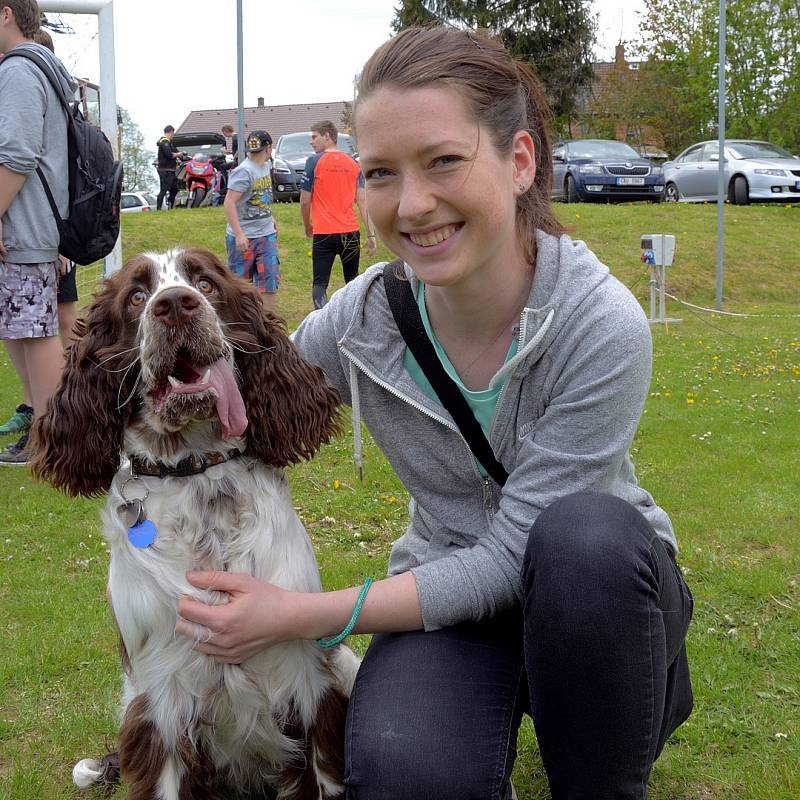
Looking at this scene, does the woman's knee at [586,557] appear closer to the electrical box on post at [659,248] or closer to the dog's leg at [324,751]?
the dog's leg at [324,751]

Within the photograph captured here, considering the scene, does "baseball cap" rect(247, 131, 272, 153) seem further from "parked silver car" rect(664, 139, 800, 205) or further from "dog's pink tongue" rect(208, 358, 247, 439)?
"parked silver car" rect(664, 139, 800, 205)

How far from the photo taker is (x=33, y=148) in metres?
4.66

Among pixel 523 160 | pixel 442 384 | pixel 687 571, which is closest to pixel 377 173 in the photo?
pixel 523 160

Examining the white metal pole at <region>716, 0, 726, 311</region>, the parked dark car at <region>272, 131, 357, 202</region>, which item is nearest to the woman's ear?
the white metal pole at <region>716, 0, 726, 311</region>

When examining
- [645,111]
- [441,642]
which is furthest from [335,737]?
[645,111]

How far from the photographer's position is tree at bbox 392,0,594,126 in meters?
26.9

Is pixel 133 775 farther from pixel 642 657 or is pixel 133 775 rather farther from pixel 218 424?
pixel 642 657

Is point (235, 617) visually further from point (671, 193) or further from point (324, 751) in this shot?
point (671, 193)

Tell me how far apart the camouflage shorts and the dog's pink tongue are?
2.95 meters

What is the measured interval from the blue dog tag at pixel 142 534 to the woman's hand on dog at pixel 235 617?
0.12 metres

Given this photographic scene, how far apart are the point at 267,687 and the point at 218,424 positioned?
62 cm

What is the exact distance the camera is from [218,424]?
2.29m

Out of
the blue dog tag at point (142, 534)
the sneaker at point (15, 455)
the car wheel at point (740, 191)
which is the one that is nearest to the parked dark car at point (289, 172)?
the car wheel at point (740, 191)

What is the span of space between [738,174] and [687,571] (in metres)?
16.6
